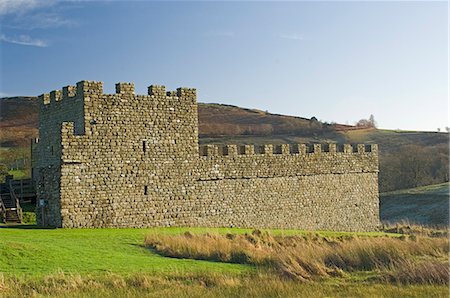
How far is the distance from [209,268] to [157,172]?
966 cm

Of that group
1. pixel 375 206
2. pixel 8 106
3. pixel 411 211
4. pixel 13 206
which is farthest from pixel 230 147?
pixel 8 106

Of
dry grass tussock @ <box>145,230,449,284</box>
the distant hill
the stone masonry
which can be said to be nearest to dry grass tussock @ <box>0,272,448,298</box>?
dry grass tussock @ <box>145,230,449,284</box>

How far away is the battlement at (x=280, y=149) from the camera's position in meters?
25.1

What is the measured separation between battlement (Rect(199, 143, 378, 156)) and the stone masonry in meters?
0.05

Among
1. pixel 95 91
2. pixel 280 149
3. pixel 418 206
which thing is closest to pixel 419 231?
pixel 280 149

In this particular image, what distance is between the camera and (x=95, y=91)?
2227 cm

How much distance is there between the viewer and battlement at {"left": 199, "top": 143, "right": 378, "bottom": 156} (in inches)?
989

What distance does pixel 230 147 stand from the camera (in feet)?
84.1

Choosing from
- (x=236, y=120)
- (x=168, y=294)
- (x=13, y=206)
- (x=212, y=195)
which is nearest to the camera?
(x=168, y=294)

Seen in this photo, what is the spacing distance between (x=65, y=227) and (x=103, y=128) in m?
4.10

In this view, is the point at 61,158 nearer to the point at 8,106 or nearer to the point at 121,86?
the point at 121,86

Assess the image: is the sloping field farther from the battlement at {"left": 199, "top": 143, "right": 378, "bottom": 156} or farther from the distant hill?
the battlement at {"left": 199, "top": 143, "right": 378, "bottom": 156}


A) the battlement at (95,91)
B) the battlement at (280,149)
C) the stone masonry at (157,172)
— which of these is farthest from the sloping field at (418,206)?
the battlement at (95,91)

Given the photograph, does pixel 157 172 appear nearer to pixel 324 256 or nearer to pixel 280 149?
pixel 280 149
